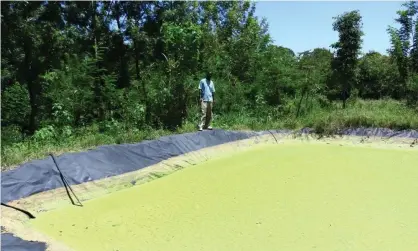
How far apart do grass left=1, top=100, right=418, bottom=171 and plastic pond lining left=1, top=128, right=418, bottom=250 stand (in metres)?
0.34

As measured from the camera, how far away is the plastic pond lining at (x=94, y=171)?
12.0 feet

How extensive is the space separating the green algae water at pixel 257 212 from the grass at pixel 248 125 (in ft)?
3.59

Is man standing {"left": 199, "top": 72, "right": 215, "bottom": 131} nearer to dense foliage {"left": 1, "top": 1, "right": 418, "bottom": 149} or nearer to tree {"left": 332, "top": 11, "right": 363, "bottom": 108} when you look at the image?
dense foliage {"left": 1, "top": 1, "right": 418, "bottom": 149}

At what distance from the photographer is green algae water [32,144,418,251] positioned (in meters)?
3.09

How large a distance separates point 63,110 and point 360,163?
4.69 metres

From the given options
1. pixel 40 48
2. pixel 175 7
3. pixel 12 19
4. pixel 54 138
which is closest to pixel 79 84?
pixel 54 138

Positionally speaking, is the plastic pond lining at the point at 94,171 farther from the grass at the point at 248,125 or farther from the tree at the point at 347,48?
the tree at the point at 347,48

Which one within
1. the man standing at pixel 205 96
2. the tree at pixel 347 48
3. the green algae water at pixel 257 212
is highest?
the tree at pixel 347 48

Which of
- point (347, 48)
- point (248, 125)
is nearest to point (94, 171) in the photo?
point (248, 125)

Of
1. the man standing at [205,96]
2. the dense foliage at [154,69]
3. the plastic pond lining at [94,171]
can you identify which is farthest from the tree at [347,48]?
the man standing at [205,96]

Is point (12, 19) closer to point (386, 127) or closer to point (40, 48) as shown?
point (40, 48)

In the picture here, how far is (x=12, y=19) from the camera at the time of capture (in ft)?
29.4

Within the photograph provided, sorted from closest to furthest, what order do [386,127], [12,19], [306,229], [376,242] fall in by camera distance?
→ 1. [376,242]
2. [306,229]
3. [386,127]
4. [12,19]

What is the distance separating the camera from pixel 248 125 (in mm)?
7613
